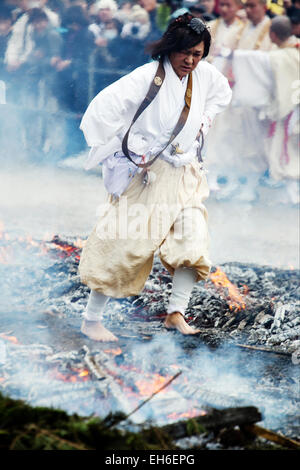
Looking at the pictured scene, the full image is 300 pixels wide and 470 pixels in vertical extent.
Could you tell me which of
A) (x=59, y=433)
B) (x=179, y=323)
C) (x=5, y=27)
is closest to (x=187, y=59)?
(x=179, y=323)

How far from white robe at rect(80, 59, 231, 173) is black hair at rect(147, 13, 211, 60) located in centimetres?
9

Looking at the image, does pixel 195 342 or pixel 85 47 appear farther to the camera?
pixel 85 47

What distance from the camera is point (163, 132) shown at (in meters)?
4.73

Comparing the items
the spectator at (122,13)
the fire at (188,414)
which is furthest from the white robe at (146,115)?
the spectator at (122,13)

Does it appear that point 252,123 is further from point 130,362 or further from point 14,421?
point 14,421

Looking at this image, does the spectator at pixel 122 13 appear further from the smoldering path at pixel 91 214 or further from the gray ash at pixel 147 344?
the gray ash at pixel 147 344

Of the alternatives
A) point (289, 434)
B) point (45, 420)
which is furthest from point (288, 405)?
point (45, 420)

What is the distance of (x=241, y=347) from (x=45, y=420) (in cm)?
223

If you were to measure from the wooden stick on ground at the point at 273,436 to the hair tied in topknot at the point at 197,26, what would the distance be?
99.3 inches

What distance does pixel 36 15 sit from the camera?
376 inches

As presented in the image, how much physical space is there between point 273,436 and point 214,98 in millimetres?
2568

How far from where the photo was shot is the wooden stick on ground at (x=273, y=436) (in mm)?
3422

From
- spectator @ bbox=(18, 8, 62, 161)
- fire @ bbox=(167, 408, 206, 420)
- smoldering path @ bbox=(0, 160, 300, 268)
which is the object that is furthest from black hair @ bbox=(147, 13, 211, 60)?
spectator @ bbox=(18, 8, 62, 161)

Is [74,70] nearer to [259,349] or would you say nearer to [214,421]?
[259,349]
